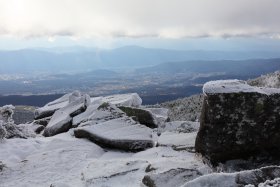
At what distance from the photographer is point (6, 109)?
85.6 ft

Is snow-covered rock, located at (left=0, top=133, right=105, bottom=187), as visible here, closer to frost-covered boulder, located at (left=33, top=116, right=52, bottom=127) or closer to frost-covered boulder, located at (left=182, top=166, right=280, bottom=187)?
frost-covered boulder, located at (left=182, top=166, right=280, bottom=187)

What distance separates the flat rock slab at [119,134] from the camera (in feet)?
69.0

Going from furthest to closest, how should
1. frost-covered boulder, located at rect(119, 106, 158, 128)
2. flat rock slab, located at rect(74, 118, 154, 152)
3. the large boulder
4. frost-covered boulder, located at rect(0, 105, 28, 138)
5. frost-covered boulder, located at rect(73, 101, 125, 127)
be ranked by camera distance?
1. frost-covered boulder, located at rect(119, 106, 158, 128)
2. frost-covered boulder, located at rect(73, 101, 125, 127)
3. frost-covered boulder, located at rect(0, 105, 28, 138)
4. flat rock slab, located at rect(74, 118, 154, 152)
5. the large boulder

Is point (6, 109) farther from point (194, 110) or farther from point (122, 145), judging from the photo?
point (194, 110)

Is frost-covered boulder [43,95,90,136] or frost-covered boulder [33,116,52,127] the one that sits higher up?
frost-covered boulder [43,95,90,136]

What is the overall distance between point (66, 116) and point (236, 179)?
20493 mm

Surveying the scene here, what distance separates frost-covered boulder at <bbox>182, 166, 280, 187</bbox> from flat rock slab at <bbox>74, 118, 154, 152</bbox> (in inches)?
451

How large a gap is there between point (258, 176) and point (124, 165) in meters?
7.82

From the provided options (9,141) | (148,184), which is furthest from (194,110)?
(148,184)

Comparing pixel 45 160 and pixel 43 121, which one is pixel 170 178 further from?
pixel 43 121

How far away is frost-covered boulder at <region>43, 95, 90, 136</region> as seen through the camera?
27.4 m

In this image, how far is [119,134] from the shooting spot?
21953 mm

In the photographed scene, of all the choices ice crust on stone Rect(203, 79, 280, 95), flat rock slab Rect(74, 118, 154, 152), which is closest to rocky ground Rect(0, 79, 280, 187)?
flat rock slab Rect(74, 118, 154, 152)

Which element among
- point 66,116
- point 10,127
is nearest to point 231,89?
point 10,127
